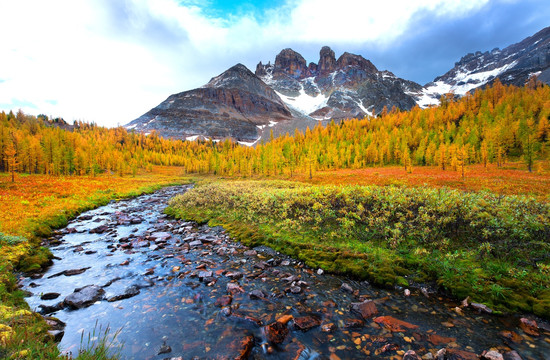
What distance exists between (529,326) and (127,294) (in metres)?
14.6

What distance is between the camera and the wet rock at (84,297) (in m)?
8.54

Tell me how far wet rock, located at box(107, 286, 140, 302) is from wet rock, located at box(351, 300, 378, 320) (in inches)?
364

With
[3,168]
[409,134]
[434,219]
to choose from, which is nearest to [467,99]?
[409,134]

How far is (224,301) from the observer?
884 centimetres

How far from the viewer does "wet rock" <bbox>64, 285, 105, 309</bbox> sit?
28.0 ft

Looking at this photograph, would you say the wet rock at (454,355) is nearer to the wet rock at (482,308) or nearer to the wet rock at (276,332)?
the wet rock at (482,308)

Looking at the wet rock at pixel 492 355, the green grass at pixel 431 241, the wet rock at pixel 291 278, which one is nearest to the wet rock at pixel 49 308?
the wet rock at pixel 291 278

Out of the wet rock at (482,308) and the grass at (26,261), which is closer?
the grass at (26,261)

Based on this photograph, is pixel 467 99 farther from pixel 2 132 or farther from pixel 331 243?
pixel 2 132

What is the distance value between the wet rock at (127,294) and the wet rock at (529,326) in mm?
14186

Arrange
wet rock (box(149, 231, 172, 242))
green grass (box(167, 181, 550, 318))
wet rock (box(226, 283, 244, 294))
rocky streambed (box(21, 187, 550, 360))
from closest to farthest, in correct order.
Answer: rocky streambed (box(21, 187, 550, 360))
green grass (box(167, 181, 550, 318))
wet rock (box(226, 283, 244, 294))
wet rock (box(149, 231, 172, 242))

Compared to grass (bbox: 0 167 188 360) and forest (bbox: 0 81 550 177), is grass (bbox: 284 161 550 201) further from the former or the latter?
grass (bbox: 0 167 188 360)

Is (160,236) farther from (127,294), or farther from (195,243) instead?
(127,294)

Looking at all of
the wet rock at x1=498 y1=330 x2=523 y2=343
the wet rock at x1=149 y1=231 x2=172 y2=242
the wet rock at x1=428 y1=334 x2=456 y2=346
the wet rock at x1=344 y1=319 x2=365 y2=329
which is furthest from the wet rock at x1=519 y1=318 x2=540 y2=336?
the wet rock at x1=149 y1=231 x2=172 y2=242
